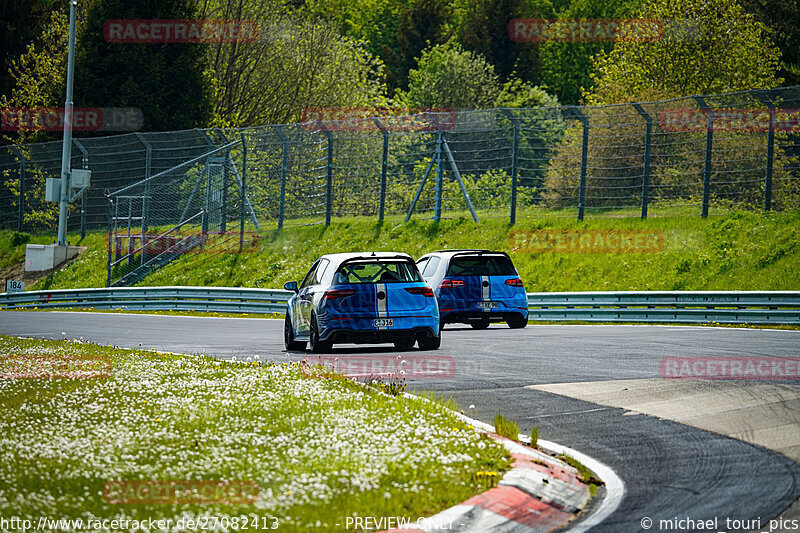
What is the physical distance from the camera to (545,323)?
86.2 ft

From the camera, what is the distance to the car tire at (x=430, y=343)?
1771 centimetres

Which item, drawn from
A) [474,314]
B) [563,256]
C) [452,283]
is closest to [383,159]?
[563,256]

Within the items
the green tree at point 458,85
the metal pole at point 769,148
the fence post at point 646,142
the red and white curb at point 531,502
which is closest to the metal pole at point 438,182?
the fence post at point 646,142

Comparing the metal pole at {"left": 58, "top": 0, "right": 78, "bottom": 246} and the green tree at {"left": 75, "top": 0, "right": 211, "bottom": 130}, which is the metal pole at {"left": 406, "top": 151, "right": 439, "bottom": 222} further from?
the green tree at {"left": 75, "top": 0, "right": 211, "bottom": 130}

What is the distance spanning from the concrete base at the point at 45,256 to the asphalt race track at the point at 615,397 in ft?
49.9

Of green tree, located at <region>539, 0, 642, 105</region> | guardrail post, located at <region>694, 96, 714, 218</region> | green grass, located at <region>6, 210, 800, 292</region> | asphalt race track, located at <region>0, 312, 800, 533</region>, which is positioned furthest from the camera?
green tree, located at <region>539, 0, 642, 105</region>

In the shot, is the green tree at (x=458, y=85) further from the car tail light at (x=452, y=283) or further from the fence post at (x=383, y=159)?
the car tail light at (x=452, y=283)

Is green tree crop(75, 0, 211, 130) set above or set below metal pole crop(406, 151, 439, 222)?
above

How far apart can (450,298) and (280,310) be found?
30.7 feet

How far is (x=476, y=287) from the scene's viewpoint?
2195 cm

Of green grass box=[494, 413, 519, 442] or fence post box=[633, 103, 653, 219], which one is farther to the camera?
fence post box=[633, 103, 653, 219]

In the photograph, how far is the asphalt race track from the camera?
729 centimetres

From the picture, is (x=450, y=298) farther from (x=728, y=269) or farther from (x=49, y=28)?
(x=49, y=28)

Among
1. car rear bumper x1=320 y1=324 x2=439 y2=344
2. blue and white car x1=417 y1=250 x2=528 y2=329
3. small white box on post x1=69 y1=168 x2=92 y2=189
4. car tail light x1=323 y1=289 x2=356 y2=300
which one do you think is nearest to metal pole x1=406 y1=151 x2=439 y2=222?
small white box on post x1=69 y1=168 x2=92 y2=189
